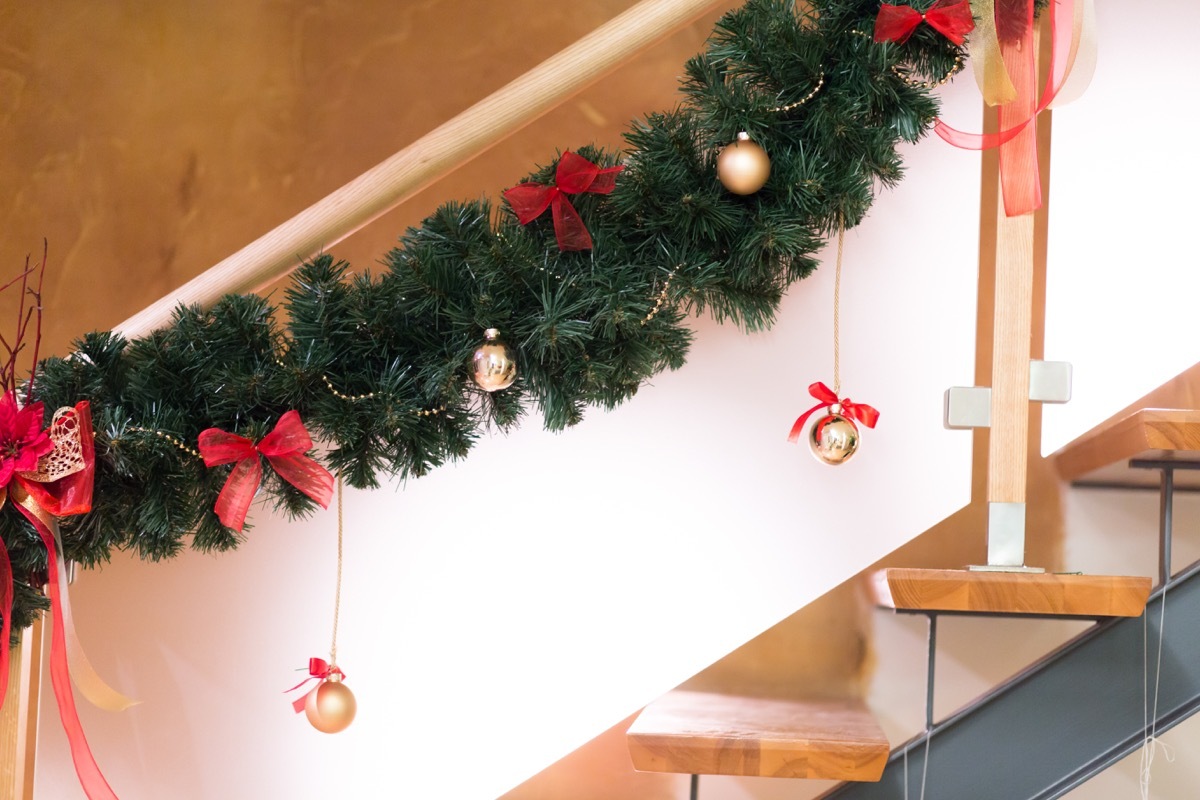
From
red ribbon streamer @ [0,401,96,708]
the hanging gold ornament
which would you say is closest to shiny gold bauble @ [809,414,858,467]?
the hanging gold ornament

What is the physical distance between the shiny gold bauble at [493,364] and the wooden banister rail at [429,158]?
0.73ft

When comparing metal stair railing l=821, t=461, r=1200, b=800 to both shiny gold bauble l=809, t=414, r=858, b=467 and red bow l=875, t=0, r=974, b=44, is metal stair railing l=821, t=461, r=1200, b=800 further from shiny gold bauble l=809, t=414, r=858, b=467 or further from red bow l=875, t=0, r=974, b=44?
red bow l=875, t=0, r=974, b=44

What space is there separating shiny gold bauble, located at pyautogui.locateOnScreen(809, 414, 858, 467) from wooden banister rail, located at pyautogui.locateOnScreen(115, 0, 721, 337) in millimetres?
421

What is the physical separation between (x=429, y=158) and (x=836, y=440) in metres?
0.49

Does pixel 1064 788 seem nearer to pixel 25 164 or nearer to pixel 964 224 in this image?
pixel 964 224

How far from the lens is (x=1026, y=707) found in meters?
1.14

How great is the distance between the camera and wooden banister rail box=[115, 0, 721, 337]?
0.98 metres

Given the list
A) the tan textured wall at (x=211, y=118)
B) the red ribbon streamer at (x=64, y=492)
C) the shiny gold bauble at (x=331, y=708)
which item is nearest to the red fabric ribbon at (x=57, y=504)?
the red ribbon streamer at (x=64, y=492)

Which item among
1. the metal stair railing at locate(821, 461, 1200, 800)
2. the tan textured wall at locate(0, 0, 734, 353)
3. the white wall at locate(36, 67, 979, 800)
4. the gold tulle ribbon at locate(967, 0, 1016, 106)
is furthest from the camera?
the tan textured wall at locate(0, 0, 734, 353)

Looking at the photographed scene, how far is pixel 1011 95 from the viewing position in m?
0.96

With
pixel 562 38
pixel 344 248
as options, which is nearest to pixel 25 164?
pixel 344 248

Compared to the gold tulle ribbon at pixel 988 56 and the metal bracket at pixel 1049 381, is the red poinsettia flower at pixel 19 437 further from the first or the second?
the metal bracket at pixel 1049 381

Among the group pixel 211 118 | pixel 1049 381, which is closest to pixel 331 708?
pixel 1049 381

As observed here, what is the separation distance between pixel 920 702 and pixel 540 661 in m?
0.51
